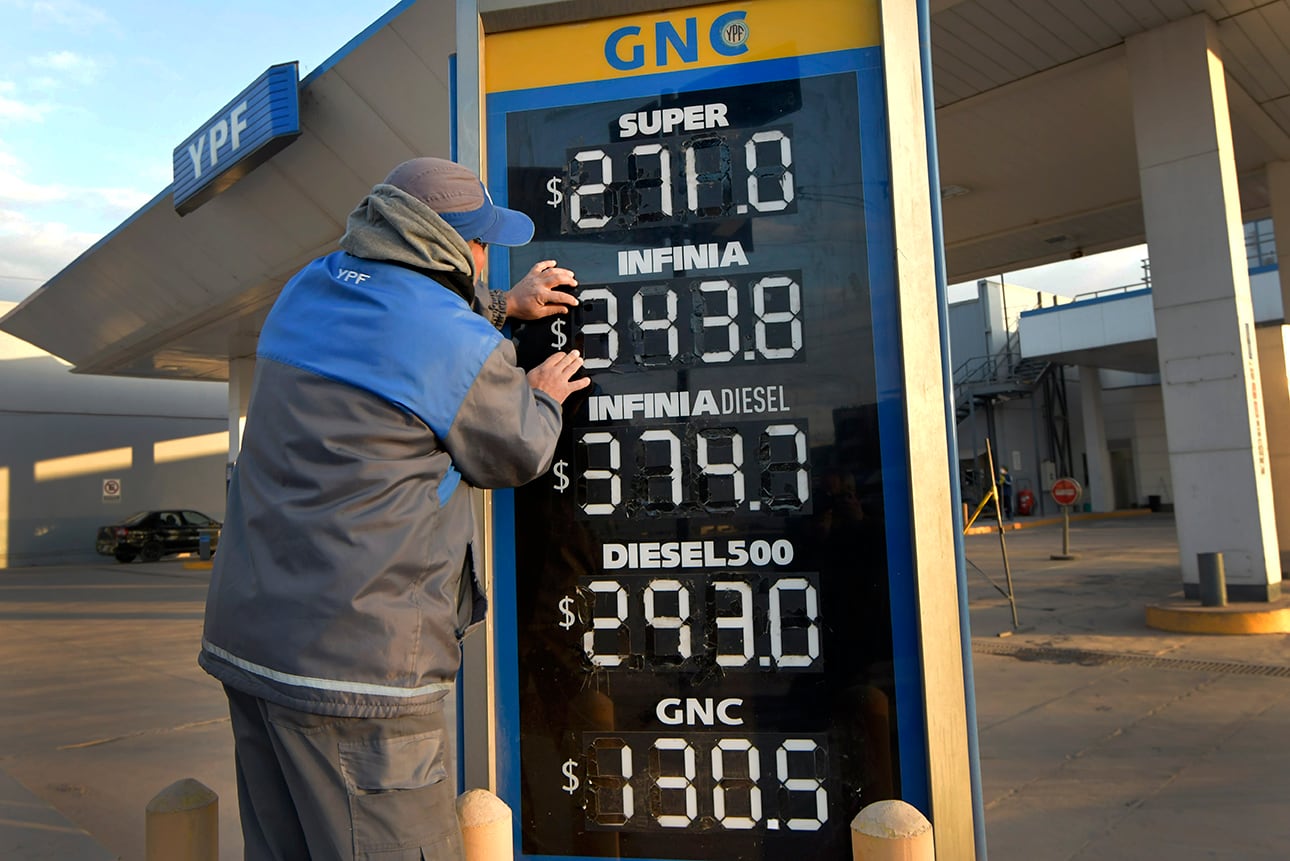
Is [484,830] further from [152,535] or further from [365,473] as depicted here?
[152,535]

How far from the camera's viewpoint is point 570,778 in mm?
2459

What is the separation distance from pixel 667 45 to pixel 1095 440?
3256cm

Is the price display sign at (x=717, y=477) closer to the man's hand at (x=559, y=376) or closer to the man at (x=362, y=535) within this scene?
the man's hand at (x=559, y=376)

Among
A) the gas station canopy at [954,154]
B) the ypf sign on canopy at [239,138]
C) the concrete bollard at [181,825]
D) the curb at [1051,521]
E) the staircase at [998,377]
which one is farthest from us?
the staircase at [998,377]

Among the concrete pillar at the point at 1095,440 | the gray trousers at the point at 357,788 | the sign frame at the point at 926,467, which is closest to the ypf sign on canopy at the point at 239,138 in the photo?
the sign frame at the point at 926,467

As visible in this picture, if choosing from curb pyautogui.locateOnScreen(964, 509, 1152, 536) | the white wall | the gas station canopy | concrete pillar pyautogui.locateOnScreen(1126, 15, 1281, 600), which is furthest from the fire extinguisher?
the white wall

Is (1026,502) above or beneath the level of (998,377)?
beneath

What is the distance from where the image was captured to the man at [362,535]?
1646 mm

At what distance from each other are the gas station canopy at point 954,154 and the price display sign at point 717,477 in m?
4.48

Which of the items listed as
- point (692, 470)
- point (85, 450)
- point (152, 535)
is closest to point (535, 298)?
point (692, 470)

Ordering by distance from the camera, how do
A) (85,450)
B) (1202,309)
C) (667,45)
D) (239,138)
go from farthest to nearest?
Result: (85,450)
(239,138)
(1202,309)
(667,45)

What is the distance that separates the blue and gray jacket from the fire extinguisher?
1310 inches

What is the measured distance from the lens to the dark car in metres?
25.8

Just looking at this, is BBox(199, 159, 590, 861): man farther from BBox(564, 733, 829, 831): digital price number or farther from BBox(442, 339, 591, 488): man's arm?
BBox(564, 733, 829, 831): digital price number
